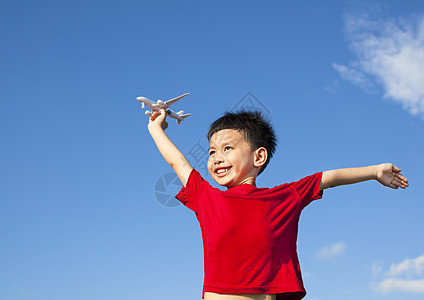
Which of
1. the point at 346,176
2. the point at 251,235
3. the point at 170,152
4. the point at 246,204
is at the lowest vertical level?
the point at 251,235

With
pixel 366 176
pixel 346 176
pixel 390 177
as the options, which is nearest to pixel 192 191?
pixel 346 176

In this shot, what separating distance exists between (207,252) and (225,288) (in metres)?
0.37

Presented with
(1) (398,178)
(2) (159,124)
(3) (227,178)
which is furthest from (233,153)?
(1) (398,178)

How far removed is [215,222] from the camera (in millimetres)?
3342

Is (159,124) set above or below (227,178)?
above

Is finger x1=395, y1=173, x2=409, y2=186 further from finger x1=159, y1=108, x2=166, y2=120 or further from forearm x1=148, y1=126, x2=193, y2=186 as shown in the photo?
finger x1=159, y1=108, x2=166, y2=120

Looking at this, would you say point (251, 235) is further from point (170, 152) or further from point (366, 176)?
point (366, 176)

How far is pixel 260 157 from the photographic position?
3.78 metres

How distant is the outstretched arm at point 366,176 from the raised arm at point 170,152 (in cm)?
125

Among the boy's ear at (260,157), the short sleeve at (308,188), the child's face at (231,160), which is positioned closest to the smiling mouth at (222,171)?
the child's face at (231,160)

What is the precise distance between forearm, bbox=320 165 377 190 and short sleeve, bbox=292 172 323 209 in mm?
55

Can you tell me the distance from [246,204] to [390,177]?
4.74 feet

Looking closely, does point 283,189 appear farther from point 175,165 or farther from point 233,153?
point 175,165

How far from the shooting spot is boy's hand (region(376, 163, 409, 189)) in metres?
3.71
